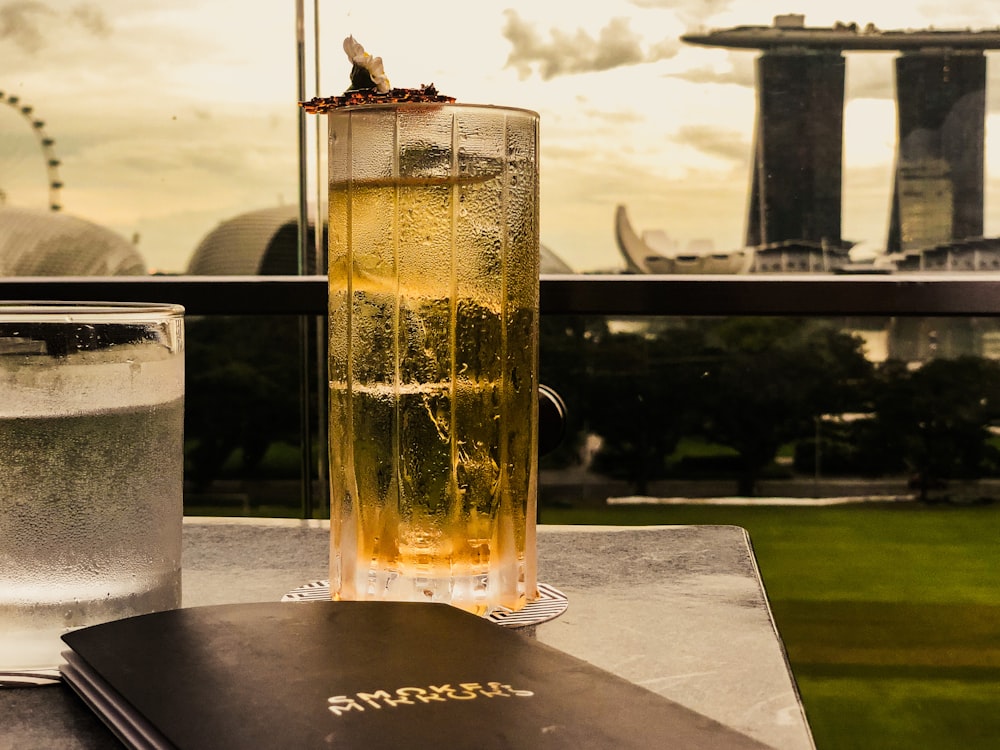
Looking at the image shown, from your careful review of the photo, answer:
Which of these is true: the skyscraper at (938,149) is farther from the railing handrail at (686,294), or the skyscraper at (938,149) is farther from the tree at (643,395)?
the railing handrail at (686,294)

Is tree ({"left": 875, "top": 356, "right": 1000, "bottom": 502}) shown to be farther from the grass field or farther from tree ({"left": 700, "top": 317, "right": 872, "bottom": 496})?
the grass field

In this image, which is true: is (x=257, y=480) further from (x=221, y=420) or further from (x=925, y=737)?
(x=925, y=737)

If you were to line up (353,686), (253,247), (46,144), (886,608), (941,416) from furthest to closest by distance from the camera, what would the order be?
(46,144) → (941,416) → (886,608) → (253,247) → (353,686)

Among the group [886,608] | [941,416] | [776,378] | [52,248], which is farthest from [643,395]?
[52,248]

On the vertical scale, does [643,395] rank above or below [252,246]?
below

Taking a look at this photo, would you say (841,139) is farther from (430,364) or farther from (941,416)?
(430,364)
